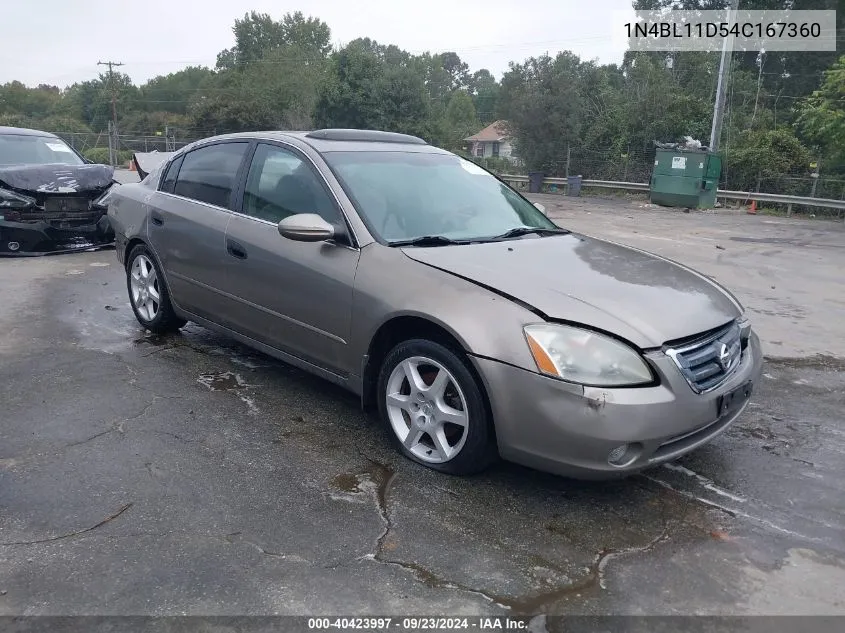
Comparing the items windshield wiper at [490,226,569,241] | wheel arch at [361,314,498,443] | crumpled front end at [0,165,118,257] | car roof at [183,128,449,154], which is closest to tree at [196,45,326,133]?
crumpled front end at [0,165,118,257]

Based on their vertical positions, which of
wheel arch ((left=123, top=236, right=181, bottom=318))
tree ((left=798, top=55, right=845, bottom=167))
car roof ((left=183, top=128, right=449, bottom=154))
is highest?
tree ((left=798, top=55, right=845, bottom=167))

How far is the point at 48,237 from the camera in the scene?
898 cm

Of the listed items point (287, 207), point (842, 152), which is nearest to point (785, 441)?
point (287, 207)

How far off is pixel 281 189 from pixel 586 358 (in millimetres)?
2300

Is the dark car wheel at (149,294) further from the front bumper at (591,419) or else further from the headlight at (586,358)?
the headlight at (586,358)

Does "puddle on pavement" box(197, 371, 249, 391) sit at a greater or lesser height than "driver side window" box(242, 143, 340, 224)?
lesser

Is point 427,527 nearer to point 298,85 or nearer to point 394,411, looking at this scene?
point 394,411

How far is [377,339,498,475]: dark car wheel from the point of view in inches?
128

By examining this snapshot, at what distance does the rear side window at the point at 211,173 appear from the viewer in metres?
4.79

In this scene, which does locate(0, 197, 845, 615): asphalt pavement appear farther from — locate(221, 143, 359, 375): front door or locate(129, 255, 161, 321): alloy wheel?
locate(129, 255, 161, 321): alloy wheel

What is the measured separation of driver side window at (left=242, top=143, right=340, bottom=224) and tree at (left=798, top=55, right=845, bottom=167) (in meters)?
22.1

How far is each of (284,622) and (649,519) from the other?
1.67 m

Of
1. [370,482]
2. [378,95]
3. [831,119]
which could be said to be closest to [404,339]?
[370,482]

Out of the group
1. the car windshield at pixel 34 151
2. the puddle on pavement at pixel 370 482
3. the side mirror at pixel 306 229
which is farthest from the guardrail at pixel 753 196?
the puddle on pavement at pixel 370 482
